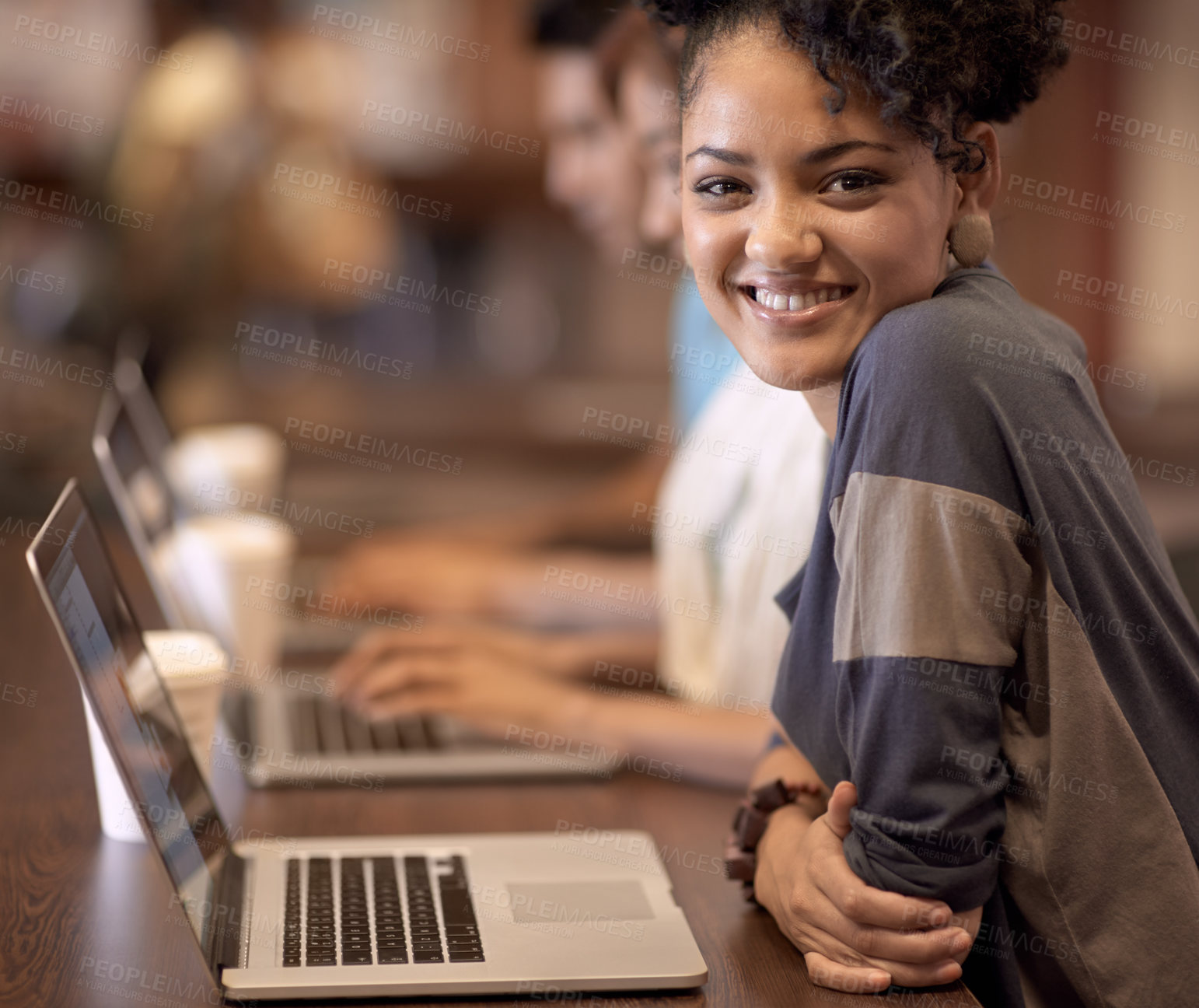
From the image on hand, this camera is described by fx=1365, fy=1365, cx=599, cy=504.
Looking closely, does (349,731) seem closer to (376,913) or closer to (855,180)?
(376,913)

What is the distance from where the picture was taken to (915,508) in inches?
27.5

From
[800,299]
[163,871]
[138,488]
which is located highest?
[800,299]

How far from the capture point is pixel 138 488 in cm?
137

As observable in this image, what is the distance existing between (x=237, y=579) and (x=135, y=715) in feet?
1.91

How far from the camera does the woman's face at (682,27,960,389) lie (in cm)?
75

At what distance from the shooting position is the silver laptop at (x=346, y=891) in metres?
0.75

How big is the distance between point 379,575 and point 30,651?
1.65ft

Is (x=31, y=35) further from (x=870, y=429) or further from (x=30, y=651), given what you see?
(x=870, y=429)

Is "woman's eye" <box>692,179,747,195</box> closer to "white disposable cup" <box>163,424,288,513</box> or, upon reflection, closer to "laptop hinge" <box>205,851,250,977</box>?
"laptop hinge" <box>205,851,250,977</box>

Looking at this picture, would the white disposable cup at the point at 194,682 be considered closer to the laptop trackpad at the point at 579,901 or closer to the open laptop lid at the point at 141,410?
the laptop trackpad at the point at 579,901

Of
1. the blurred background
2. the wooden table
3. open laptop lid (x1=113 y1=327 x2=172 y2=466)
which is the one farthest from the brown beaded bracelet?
the blurred background

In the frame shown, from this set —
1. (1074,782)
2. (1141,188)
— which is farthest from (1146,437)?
(1074,782)

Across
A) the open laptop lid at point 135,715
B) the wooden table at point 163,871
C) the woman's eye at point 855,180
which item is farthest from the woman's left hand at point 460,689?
the woman's eye at point 855,180

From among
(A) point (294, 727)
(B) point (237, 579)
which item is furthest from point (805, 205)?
Result: (B) point (237, 579)
